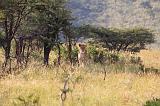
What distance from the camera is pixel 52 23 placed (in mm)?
19453

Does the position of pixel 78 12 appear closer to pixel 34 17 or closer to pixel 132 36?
pixel 132 36

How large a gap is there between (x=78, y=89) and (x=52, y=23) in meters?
9.29

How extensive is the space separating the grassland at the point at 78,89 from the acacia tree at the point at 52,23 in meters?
5.58

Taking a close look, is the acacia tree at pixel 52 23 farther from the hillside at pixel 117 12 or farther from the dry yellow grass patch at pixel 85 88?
the hillside at pixel 117 12

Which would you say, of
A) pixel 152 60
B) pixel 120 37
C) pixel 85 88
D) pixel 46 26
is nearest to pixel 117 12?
pixel 120 37

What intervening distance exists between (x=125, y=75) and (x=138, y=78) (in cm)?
68

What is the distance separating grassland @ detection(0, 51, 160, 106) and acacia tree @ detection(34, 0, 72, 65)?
5.58 meters

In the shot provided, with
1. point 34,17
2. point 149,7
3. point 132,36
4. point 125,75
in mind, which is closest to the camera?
point 125,75

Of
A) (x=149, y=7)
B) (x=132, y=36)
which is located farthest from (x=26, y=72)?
(x=149, y=7)

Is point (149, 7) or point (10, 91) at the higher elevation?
point (10, 91)

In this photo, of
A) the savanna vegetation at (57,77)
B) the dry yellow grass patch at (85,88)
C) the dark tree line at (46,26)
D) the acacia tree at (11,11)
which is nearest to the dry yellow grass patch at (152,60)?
the savanna vegetation at (57,77)

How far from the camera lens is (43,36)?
19.5 meters

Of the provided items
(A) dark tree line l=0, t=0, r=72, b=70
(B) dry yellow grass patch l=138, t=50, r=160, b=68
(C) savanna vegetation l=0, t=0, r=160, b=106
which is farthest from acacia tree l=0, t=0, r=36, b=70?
(B) dry yellow grass patch l=138, t=50, r=160, b=68

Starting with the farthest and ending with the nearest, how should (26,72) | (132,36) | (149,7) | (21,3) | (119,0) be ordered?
(119,0) < (149,7) < (132,36) < (21,3) < (26,72)
